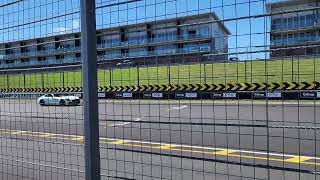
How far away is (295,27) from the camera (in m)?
3.35

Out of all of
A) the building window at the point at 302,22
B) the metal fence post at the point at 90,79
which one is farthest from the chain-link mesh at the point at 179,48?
the metal fence post at the point at 90,79

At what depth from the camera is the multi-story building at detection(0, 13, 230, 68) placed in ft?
12.0

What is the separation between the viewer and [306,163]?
313 inches

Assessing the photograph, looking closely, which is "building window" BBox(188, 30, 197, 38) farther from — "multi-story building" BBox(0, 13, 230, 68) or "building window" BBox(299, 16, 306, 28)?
"building window" BBox(299, 16, 306, 28)

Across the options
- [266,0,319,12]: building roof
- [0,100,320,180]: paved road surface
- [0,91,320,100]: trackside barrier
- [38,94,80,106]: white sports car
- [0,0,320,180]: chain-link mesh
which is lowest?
[0,100,320,180]: paved road surface

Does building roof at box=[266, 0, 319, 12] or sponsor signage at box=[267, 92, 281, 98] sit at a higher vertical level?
building roof at box=[266, 0, 319, 12]

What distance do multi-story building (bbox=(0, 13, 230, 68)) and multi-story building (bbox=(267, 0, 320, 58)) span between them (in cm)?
39

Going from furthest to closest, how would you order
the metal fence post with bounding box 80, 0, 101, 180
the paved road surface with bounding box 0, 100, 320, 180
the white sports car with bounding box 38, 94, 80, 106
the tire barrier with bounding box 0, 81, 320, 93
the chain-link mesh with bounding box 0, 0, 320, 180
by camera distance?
the paved road surface with bounding box 0, 100, 320, 180, the white sports car with bounding box 38, 94, 80, 106, the tire barrier with bounding box 0, 81, 320, 93, the metal fence post with bounding box 80, 0, 101, 180, the chain-link mesh with bounding box 0, 0, 320, 180

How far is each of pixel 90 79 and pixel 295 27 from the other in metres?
1.58

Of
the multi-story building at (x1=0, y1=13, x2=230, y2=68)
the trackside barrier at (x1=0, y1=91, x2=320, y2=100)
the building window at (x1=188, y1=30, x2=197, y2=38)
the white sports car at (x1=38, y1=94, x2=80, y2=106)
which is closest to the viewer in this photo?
the multi-story building at (x1=0, y1=13, x2=230, y2=68)

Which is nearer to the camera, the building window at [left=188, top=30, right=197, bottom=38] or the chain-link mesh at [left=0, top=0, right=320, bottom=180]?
the chain-link mesh at [left=0, top=0, right=320, bottom=180]

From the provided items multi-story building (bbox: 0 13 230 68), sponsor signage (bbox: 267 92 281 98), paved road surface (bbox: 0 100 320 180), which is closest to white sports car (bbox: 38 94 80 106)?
paved road surface (bbox: 0 100 320 180)

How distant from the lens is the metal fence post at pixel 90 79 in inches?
139

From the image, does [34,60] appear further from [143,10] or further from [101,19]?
[143,10]
